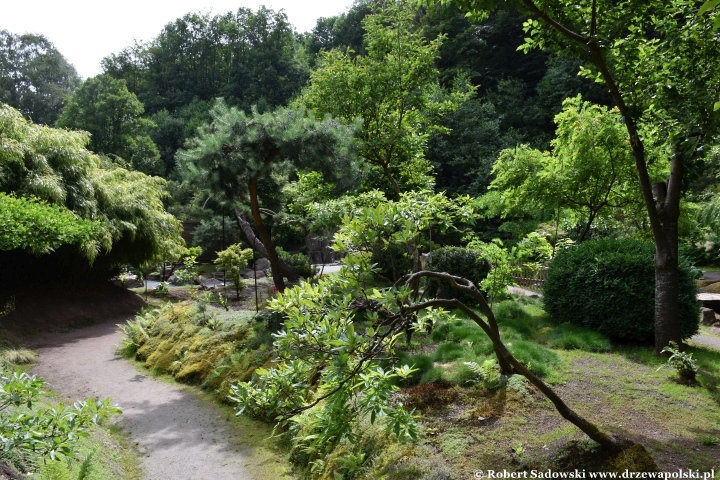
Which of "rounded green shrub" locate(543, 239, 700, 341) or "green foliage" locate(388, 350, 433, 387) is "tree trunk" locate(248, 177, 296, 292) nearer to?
"green foliage" locate(388, 350, 433, 387)

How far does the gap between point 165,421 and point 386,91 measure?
7687mm

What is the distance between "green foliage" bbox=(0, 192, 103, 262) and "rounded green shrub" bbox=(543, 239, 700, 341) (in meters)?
9.26

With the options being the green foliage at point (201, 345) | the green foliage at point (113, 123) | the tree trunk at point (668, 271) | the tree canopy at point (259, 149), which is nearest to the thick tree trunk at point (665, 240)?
the tree trunk at point (668, 271)

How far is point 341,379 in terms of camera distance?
2781 millimetres

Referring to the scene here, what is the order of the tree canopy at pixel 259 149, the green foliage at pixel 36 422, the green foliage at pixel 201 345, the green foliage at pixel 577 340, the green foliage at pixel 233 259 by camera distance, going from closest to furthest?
the green foliage at pixel 36 422, the green foliage at pixel 577 340, the green foliage at pixel 201 345, the tree canopy at pixel 259 149, the green foliage at pixel 233 259

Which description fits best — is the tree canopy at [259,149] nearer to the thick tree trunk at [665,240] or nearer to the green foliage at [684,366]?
the thick tree trunk at [665,240]

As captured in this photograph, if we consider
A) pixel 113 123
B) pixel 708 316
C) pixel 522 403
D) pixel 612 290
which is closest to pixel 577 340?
pixel 612 290

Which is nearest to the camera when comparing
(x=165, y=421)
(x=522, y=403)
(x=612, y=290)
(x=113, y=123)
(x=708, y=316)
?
(x=522, y=403)

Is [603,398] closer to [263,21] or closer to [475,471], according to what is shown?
[475,471]

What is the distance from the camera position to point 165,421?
20.7ft

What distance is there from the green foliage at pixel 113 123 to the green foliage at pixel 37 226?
22.0 metres

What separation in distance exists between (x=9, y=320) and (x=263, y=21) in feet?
140

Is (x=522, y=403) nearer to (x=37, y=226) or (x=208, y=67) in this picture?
(x=37, y=226)

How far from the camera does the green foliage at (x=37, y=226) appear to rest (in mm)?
8891
